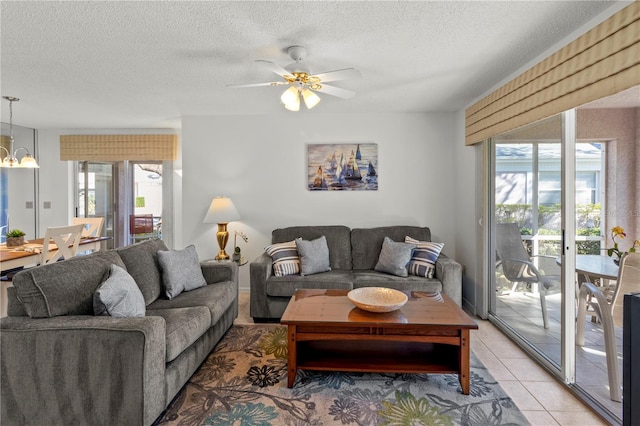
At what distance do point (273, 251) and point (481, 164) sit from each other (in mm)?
2441

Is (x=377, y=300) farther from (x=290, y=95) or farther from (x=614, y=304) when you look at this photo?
(x=290, y=95)

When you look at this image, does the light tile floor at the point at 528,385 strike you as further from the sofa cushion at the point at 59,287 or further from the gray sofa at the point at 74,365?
the sofa cushion at the point at 59,287

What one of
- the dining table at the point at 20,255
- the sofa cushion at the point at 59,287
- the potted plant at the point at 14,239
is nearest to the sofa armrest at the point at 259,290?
the sofa cushion at the point at 59,287

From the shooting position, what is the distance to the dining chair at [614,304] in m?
1.83

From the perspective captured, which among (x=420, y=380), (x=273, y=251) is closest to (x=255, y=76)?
(x=273, y=251)

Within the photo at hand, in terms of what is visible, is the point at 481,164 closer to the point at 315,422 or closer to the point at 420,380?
the point at 420,380

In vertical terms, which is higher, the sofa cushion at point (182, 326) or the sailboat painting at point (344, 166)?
the sailboat painting at point (344, 166)

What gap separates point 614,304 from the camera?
1.90 metres

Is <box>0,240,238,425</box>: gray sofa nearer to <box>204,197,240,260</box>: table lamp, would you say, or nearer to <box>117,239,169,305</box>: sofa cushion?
<box>117,239,169,305</box>: sofa cushion

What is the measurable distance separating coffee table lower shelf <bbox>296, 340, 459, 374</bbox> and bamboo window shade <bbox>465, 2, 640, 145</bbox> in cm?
179

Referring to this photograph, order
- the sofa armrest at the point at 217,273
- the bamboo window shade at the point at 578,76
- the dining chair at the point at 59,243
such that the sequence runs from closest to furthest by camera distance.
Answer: the bamboo window shade at the point at 578,76 < the sofa armrest at the point at 217,273 < the dining chair at the point at 59,243

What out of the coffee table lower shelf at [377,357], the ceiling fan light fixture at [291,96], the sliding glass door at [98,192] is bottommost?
the coffee table lower shelf at [377,357]

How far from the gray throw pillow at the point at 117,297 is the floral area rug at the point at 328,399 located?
25.4 inches

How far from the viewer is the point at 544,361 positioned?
2387 millimetres
